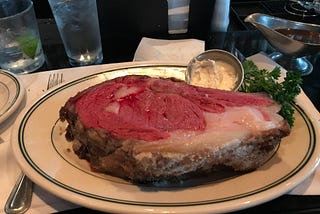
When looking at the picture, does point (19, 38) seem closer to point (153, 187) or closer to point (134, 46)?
point (134, 46)

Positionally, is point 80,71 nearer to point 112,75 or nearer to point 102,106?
point 112,75

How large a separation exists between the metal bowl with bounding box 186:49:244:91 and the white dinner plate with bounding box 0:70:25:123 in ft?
1.88

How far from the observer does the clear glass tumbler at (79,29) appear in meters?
1.53

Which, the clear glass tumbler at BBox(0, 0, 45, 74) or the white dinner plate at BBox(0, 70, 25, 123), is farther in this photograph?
the clear glass tumbler at BBox(0, 0, 45, 74)

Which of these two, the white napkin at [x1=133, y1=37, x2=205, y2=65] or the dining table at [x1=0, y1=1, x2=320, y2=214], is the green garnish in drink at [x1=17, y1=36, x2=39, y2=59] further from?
the white napkin at [x1=133, y1=37, x2=205, y2=65]

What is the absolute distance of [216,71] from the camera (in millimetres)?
1324

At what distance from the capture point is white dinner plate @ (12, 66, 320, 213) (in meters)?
0.87

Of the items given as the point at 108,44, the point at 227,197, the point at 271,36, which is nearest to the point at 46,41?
the point at 108,44

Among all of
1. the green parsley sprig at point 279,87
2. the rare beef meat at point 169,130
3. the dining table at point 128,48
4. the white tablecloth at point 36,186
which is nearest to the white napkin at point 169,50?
the dining table at point 128,48

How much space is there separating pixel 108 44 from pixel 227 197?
1.07 m

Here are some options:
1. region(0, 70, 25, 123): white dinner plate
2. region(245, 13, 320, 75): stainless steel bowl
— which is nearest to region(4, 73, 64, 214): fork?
region(0, 70, 25, 123): white dinner plate

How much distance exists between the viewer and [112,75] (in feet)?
4.42

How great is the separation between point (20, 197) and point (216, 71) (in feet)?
2.44

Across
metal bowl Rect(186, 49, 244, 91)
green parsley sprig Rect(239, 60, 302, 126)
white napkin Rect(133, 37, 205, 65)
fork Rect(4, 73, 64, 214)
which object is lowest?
fork Rect(4, 73, 64, 214)
